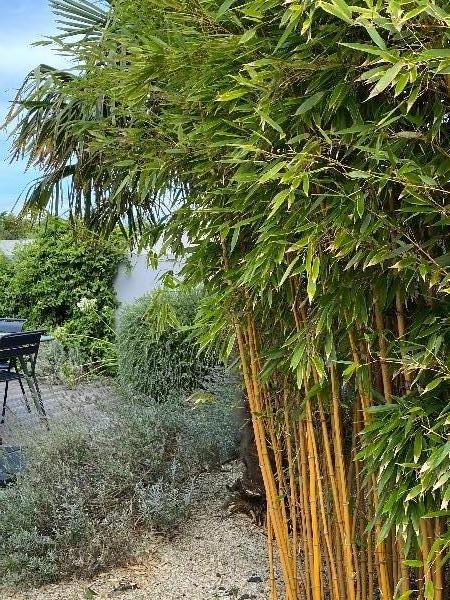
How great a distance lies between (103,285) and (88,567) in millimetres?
5615

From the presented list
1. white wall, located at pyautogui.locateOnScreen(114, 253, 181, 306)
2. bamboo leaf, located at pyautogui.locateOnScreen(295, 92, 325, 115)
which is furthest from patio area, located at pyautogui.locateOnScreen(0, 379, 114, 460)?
bamboo leaf, located at pyautogui.locateOnScreen(295, 92, 325, 115)

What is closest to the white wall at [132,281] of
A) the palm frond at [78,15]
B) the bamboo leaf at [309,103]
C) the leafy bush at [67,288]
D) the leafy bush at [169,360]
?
the leafy bush at [67,288]

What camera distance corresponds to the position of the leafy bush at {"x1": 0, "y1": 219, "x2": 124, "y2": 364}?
25.9 feet

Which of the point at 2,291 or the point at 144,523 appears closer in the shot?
the point at 144,523

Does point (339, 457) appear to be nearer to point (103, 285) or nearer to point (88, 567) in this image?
point (88, 567)

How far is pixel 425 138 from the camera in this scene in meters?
1.29

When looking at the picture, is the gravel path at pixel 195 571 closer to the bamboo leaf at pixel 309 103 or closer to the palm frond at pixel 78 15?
the bamboo leaf at pixel 309 103

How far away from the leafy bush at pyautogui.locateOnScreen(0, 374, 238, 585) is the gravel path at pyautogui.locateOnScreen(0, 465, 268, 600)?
7cm

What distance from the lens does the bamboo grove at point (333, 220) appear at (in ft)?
4.16

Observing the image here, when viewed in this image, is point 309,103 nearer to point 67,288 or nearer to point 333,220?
point 333,220

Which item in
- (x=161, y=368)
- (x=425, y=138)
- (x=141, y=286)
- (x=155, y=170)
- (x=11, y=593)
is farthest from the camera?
(x=141, y=286)

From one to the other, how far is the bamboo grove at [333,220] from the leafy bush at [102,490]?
1.15 metres

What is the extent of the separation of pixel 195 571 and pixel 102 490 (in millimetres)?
581

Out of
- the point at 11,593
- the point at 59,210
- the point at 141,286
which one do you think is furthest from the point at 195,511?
the point at 141,286
